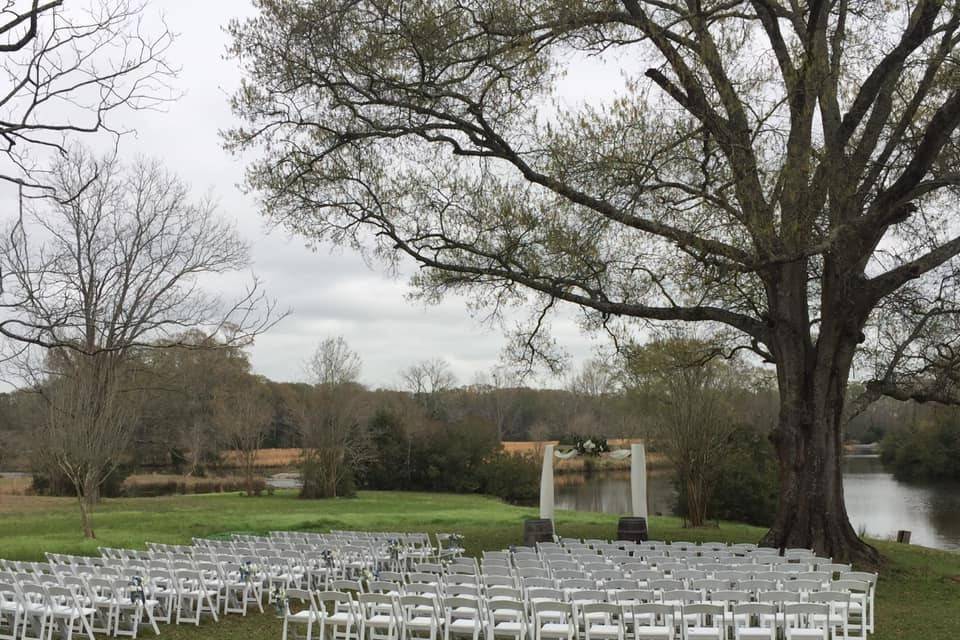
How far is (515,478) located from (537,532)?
2440cm

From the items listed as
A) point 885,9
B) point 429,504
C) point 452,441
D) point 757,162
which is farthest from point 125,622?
point 452,441

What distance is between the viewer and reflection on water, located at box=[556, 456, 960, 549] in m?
29.1

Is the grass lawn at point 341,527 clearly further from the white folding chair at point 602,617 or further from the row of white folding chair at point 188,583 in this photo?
the white folding chair at point 602,617

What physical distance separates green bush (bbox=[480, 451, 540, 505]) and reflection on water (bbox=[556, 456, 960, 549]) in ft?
4.74

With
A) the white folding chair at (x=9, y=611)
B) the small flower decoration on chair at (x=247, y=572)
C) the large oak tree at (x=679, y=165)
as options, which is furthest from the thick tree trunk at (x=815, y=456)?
the white folding chair at (x=9, y=611)

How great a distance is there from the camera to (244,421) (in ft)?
132

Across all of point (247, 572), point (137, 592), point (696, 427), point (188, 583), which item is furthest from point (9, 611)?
point (696, 427)

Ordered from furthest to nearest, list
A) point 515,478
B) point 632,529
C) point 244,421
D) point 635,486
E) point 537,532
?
point 515,478 → point 244,421 → point 635,486 → point 632,529 → point 537,532

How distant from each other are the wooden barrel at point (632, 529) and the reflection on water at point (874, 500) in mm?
10674

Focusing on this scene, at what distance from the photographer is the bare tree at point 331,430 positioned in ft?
123

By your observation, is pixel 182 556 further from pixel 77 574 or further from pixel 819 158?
pixel 819 158

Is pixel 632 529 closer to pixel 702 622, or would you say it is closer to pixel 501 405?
pixel 702 622

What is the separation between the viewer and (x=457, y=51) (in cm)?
1491

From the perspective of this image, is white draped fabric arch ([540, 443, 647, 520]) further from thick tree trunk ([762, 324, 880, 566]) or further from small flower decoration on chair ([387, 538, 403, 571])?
small flower decoration on chair ([387, 538, 403, 571])
